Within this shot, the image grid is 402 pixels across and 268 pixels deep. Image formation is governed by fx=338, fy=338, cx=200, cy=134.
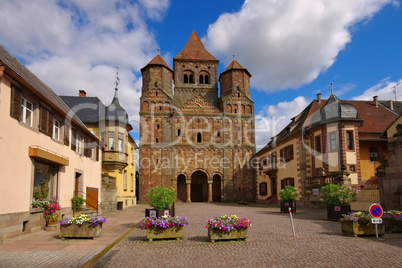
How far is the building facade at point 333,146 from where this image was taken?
26047 mm

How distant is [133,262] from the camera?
7660 mm

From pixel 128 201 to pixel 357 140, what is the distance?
2286 centimetres

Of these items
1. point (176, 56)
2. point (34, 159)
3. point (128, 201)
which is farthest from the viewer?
point (176, 56)

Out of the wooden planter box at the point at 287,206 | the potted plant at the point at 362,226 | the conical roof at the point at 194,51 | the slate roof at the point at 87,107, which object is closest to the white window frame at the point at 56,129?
the slate roof at the point at 87,107

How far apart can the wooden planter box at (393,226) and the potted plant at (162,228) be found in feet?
23.9

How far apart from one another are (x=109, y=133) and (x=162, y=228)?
18378 millimetres

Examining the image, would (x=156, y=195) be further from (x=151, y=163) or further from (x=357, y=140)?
(x=151, y=163)

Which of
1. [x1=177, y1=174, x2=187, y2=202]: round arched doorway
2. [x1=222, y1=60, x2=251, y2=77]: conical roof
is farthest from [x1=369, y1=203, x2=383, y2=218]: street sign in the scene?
[x1=222, y1=60, x2=251, y2=77]: conical roof

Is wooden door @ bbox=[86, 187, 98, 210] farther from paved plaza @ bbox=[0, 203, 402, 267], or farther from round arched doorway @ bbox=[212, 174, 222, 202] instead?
round arched doorway @ bbox=[212, 174, 222, 202]

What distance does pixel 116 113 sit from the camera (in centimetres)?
2814

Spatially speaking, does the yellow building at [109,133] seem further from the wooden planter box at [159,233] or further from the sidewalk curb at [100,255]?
the wooden planter box at [159,233]

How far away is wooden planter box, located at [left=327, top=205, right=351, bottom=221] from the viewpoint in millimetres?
15599

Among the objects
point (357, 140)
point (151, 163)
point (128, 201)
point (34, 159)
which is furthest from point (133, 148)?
point (34, 159)

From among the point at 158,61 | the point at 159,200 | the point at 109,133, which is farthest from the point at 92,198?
the point at 158,61
